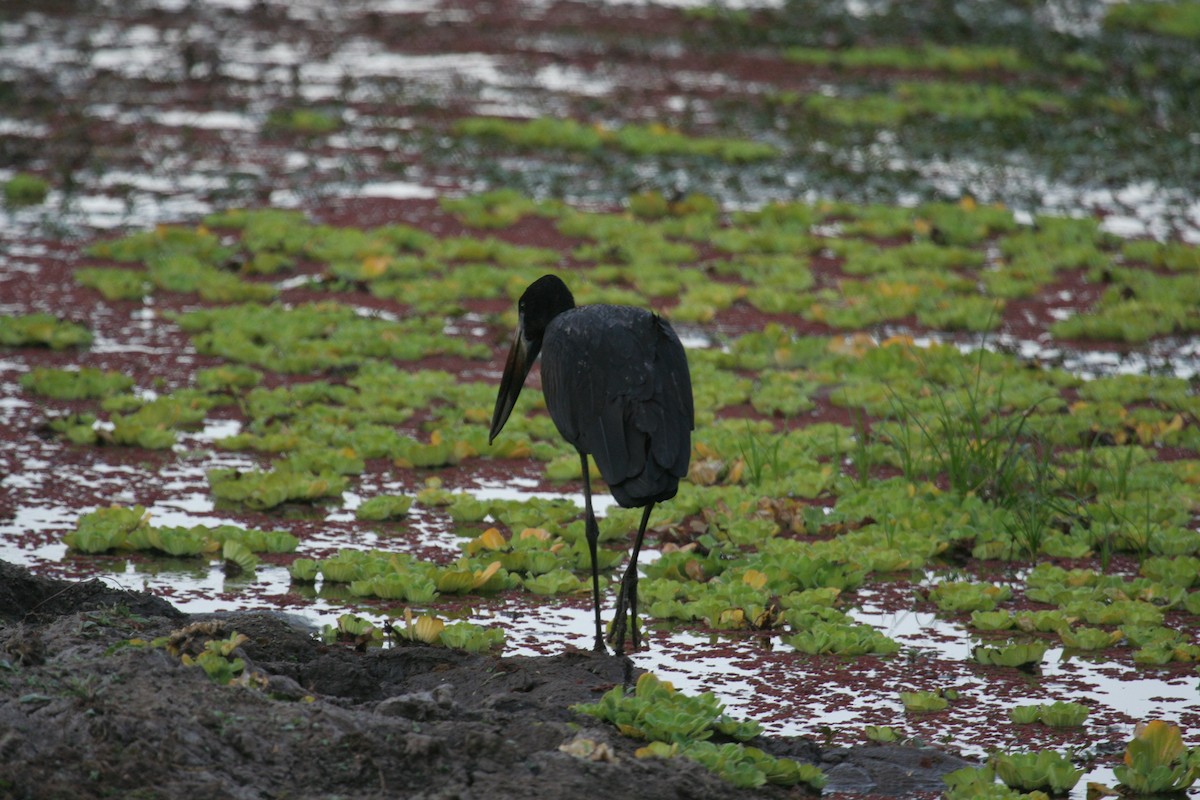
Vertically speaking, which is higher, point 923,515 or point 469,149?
point 469,149

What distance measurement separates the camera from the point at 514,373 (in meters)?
6.46

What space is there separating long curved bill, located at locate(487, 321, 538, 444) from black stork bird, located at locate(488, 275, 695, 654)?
0.36 meters

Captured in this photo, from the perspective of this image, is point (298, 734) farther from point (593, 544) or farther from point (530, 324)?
point (530, 324)

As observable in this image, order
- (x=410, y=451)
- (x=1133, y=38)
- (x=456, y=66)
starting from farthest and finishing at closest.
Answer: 1. (x=1133, y=38)
2. (x=456, y=66)
3. (x=410, y=451)

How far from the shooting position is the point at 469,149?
47.9 feet

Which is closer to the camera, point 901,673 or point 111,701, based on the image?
point 111,701

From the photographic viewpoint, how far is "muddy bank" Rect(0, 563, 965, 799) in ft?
13.2

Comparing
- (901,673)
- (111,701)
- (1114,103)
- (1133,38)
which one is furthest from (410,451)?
(1133,38)

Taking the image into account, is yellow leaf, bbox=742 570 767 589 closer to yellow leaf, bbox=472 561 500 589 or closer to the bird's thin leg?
the bird's thin leg

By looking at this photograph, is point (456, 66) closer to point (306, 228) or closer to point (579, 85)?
point (579, 85)

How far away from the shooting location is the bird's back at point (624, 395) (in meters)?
5.18

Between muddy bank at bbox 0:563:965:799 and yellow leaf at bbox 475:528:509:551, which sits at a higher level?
muddy bank at bbox 0:563:965:799

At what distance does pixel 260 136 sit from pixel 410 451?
25.6 ft

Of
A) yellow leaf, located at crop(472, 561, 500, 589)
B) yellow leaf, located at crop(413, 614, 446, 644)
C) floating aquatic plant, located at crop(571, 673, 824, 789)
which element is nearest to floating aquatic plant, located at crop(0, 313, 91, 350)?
yellow leaf, located at crop(472, 561, 500, 589)
